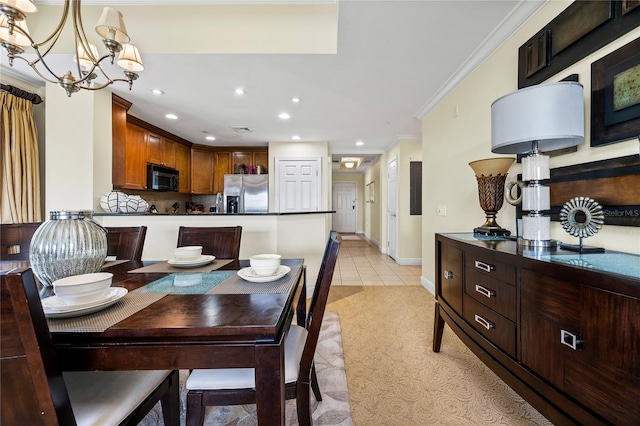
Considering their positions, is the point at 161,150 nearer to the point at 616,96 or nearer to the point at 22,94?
the point at 22,94

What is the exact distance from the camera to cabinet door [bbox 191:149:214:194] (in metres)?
5.33

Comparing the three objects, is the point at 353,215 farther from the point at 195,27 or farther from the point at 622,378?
the point at 622,378

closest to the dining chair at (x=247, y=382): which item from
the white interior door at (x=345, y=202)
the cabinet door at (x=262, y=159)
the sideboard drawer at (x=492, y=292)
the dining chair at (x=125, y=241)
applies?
the sideboard drawer at (x=492, y=292)

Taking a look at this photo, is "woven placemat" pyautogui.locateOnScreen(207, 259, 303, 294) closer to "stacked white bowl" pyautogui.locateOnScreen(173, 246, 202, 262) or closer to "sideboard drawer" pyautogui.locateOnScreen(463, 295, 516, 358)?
"stacked white bowl" pyautogui.locateOnScreen(173, 246, 202, 262)

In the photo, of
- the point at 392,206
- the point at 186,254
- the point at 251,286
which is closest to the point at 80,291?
the point at 251,286

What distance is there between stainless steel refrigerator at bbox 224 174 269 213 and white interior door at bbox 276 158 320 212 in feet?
1.21

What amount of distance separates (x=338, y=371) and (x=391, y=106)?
9.74 ft

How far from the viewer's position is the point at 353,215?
10.3 meters

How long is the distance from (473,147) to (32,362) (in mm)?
2793

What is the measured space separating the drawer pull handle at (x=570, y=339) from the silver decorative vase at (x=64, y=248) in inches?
73.1

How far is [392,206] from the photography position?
18.0ft

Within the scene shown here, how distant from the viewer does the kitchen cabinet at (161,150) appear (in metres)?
4.09

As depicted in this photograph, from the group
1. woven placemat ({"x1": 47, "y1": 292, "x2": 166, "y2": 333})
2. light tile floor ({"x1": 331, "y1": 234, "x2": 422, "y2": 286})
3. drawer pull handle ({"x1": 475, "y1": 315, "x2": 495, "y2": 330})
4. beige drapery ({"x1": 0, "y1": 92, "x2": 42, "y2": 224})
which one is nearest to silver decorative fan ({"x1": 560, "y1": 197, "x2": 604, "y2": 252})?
drawer pull handle ({"x1": 475, "y1": 315, "x2": 495, "y2": 330})

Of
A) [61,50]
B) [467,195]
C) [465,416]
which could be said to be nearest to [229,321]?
[465,416]
